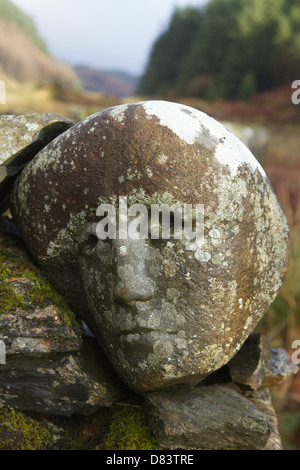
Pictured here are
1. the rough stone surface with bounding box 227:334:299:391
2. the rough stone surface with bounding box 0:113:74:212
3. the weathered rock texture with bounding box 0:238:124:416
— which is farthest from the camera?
the rough stone surface with bounding box 227:334:299:391

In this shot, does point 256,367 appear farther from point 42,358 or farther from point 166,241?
point 42,358

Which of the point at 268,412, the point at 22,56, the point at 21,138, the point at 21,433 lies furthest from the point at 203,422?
the point at 22,56

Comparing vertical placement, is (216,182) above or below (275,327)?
above

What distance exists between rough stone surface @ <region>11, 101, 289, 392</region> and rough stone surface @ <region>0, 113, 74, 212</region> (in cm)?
28

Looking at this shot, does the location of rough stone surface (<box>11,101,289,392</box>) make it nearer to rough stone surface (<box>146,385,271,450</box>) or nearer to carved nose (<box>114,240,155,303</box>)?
carved nose (<box>114,240,155,303</box>)

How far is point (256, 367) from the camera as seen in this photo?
2.25 metres

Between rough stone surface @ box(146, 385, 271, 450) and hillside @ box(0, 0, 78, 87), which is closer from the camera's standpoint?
rough stone surface @ box(146, 385, 271, 450)

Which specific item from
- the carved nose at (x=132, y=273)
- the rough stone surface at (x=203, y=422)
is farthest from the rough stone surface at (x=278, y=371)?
the carved nose at (x=132, y=273)

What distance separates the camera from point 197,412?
2.00 meters

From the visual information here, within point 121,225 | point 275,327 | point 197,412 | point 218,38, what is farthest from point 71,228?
point 218,38

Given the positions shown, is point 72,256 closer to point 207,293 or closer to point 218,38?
point 207,293

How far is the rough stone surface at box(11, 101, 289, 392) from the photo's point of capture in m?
1.79

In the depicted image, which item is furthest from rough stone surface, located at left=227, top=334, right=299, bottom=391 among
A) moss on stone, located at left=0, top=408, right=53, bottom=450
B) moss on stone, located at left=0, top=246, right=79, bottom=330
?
moss on stone, located at left=0, top=408, right=53, bottom=450
